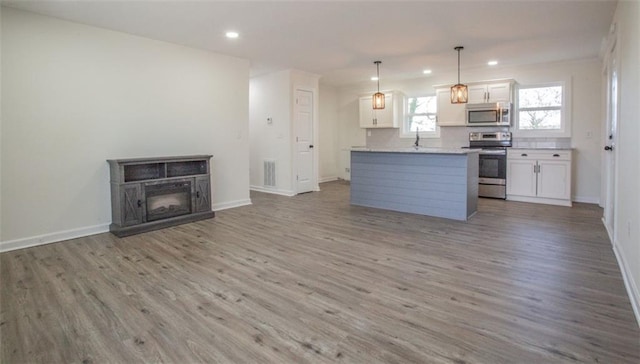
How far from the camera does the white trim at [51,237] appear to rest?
3.81m

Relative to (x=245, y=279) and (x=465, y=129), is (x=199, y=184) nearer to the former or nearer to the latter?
(x=245, y=279)

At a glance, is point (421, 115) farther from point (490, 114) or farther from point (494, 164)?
point (494, 164)

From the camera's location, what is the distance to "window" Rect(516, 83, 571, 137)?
6384 millimetres

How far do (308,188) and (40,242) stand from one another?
4.65 meters

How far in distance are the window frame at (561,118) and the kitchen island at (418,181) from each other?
2066mm

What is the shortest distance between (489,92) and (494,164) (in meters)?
1.40

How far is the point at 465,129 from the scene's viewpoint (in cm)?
737

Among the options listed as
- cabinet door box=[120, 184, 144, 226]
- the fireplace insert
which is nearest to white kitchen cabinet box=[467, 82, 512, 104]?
the fireplace insert

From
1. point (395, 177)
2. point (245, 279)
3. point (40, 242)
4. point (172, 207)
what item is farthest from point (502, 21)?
point (40, 242)

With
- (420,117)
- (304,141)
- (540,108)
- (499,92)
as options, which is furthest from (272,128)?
(540,108)

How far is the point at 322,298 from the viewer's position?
2.60 metres

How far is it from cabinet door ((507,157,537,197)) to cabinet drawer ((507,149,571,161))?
0.07 metres

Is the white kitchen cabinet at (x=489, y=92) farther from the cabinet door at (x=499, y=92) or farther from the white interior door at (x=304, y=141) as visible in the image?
the white interior door at (x=304, y=141)

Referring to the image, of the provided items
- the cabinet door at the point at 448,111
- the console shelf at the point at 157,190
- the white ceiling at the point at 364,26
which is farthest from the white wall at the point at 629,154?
the console shelf at the point at 157,190
